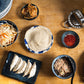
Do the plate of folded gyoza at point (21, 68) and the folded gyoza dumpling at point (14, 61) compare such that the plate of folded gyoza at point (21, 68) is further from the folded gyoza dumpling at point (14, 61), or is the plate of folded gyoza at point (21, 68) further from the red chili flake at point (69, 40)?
the red chili flake at point (69, 40)

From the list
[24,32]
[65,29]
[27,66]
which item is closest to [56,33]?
[65,29]

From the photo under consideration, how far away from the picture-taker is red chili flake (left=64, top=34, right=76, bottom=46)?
111 cm

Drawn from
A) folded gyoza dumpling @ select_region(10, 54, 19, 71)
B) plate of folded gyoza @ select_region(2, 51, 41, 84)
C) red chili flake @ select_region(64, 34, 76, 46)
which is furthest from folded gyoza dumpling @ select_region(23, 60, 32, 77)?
red chili flake @ select_region(64, 34, 76, 46)

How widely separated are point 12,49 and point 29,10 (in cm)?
40

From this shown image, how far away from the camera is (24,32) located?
1165 mm

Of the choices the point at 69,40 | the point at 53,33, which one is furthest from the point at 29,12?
the point at 69,40

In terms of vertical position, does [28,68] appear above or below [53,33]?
below

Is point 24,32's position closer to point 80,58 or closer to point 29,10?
point 29,10

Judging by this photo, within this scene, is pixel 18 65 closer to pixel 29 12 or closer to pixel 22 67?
pixel 22 67

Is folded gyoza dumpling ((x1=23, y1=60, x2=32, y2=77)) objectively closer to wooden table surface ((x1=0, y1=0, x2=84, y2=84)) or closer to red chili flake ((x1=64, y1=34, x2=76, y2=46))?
wooden table surface ((x1=0, y1=0, x2=84, y2=84))

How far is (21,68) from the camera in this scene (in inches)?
41.1

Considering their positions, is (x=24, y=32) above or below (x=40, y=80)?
above

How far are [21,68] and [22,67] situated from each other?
1 cm

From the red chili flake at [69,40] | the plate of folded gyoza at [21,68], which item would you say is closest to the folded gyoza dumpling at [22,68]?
the plate of folded gyoza at [21,68]
